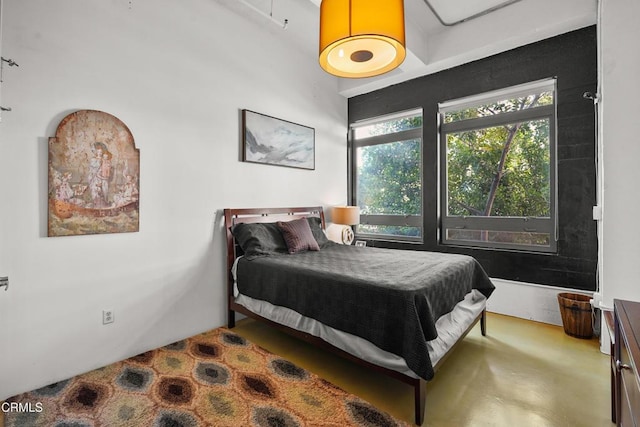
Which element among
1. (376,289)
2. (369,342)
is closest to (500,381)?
(369,342)

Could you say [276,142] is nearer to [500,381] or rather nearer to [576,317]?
[500,381]

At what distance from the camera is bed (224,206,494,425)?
5.96ft

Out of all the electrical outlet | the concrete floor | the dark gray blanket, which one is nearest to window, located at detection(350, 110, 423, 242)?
the dark gray blanket

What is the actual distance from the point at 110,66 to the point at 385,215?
11.5 feet

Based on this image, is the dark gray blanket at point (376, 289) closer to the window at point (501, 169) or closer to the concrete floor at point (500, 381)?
the concrete floor at point (500, 381)

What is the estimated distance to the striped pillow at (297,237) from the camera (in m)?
3.24

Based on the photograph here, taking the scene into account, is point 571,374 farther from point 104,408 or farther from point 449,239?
point 104,408

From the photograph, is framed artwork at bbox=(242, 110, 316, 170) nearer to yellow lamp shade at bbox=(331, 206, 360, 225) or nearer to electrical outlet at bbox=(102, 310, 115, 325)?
yellow lamp shade at bbox=(331, 206, 360, 225)

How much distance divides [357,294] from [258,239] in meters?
1.34

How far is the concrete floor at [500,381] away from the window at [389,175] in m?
1.78

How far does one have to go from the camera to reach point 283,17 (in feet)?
10.8

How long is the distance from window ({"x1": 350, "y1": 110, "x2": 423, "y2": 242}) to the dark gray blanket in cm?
128

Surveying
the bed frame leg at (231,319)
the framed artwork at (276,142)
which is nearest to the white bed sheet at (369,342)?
the bed frame leg at (231,319)

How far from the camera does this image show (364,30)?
1.78 m
